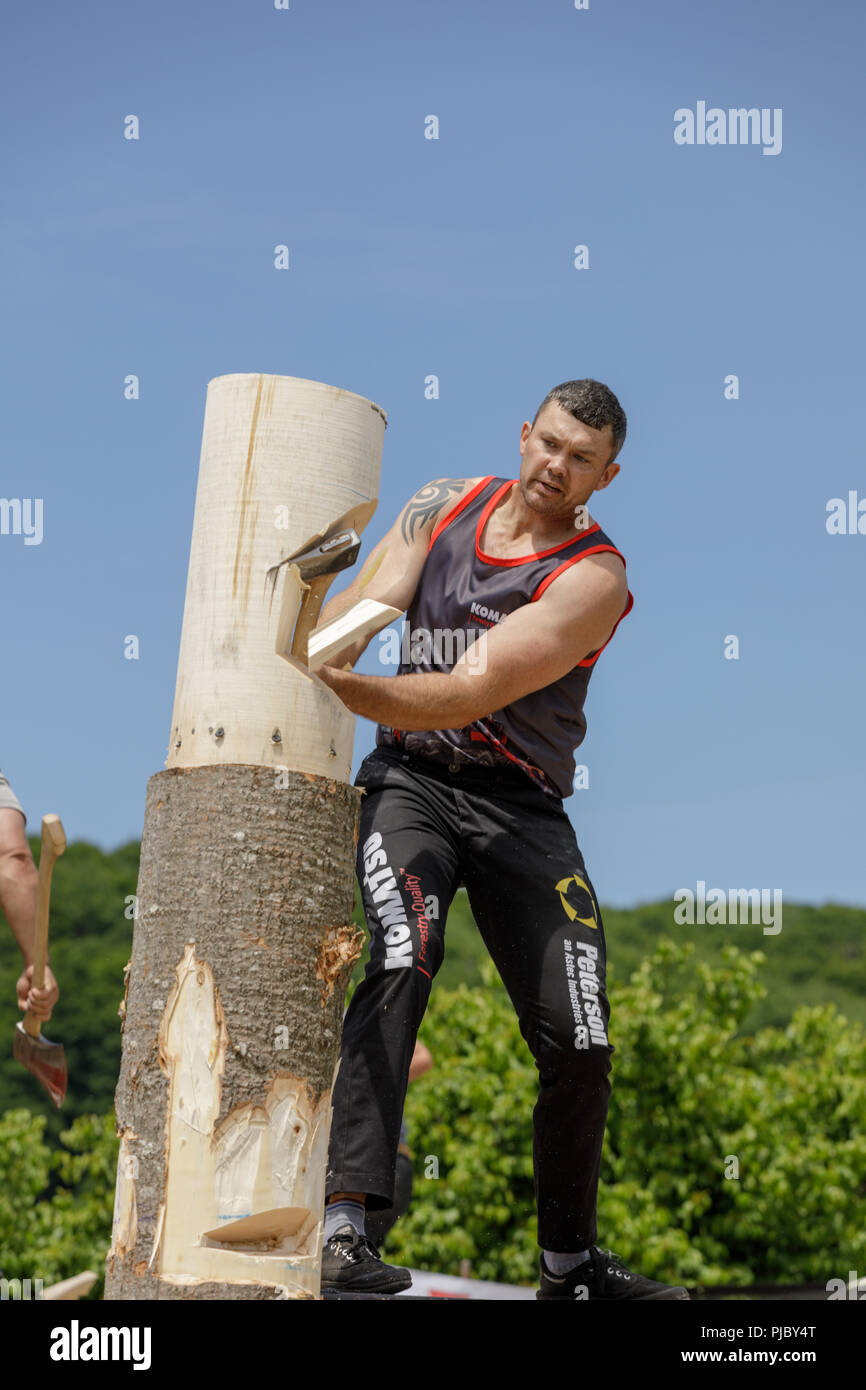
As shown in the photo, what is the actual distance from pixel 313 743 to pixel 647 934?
55.4m

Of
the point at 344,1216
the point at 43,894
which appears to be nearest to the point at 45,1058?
the point at 43,894

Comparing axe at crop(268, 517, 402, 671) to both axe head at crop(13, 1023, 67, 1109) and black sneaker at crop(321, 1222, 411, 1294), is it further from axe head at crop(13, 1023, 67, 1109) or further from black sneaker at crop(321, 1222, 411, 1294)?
axe head at crop(13, 1023, 67, 1109)

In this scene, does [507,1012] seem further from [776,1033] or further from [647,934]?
[647,934]

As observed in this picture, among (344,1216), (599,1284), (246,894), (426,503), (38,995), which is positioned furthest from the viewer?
(38,995)

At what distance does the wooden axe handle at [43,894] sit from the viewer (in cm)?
362

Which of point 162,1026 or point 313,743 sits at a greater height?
point 313,743

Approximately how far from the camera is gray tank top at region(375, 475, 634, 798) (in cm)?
397

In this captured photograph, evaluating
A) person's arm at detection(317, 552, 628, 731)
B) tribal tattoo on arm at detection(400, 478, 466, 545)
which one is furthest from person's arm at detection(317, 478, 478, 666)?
person's arm at detection(317, 552, 628, 731)

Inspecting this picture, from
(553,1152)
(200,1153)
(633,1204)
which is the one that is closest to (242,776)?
(200,1153)

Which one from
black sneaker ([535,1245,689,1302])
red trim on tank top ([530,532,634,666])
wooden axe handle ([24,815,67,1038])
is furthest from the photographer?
red trim on tank top ([530,532,634,666])

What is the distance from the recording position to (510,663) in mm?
3570

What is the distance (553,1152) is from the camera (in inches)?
152

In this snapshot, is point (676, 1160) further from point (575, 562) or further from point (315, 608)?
point (315, 608)

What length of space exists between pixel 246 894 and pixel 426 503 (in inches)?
65.3
